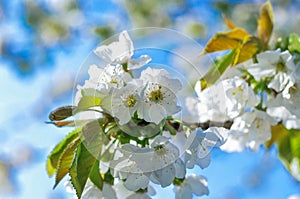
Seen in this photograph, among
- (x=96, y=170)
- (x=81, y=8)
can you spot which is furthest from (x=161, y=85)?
(x=81, y=8)

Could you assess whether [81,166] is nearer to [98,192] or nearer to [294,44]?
[98,192]

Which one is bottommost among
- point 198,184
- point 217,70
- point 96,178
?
point 198,184

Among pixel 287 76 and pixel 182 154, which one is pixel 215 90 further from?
pixel 182 154

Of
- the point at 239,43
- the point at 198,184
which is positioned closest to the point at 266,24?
the point at 239,43

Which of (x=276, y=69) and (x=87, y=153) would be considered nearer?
(x=87, y=153)

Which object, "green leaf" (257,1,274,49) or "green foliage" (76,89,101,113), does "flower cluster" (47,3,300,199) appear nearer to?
"green foliage" (76,89,101,113)

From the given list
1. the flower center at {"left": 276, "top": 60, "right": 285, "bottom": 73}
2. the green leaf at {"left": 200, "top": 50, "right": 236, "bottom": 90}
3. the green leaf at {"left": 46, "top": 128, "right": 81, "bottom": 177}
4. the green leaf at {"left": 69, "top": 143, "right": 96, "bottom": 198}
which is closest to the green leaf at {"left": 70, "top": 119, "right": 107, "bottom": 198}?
the green leaf at {"left": 69, "top": 143, "right": 96, "bottom": 198}
